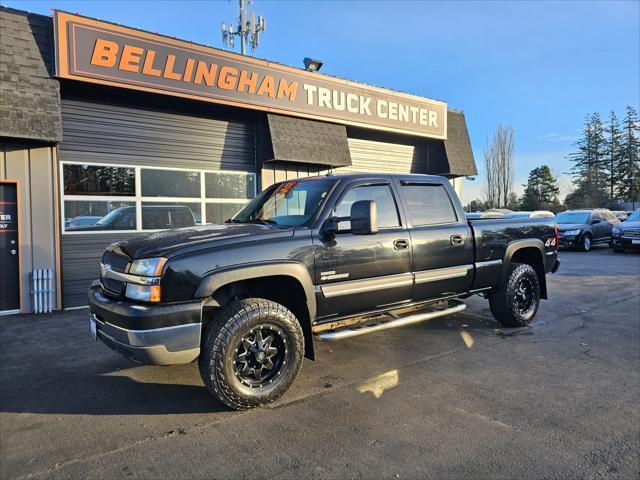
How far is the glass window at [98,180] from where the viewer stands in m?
8.27

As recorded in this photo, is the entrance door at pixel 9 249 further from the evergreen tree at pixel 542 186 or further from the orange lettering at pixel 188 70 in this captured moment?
the evergreen tree at pixel 542 186

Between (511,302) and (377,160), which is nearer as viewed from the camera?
(511,302)

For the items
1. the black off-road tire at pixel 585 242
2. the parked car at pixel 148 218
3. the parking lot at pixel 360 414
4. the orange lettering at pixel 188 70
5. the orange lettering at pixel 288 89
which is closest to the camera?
the parking lot at pixel 360 414

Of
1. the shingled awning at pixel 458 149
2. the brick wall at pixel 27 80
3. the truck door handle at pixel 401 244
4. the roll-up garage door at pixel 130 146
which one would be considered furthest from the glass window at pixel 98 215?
the shingled awning at pixel 458 149

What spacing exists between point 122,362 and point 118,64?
5750mm

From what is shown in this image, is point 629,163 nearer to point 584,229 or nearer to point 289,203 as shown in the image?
point 584,229

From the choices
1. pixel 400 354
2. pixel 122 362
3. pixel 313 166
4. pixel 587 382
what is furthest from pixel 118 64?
pixel 587 382

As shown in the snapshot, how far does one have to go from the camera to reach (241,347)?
3.75 m

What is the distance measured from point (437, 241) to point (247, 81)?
656 cm

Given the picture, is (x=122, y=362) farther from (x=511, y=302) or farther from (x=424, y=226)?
(x=511, y=302)

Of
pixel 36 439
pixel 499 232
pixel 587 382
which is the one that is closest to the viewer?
pixel 36 439

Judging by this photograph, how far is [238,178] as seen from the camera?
10.5 m

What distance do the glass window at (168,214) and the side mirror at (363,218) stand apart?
6005mm

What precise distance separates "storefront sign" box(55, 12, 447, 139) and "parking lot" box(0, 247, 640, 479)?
5.01 meters
